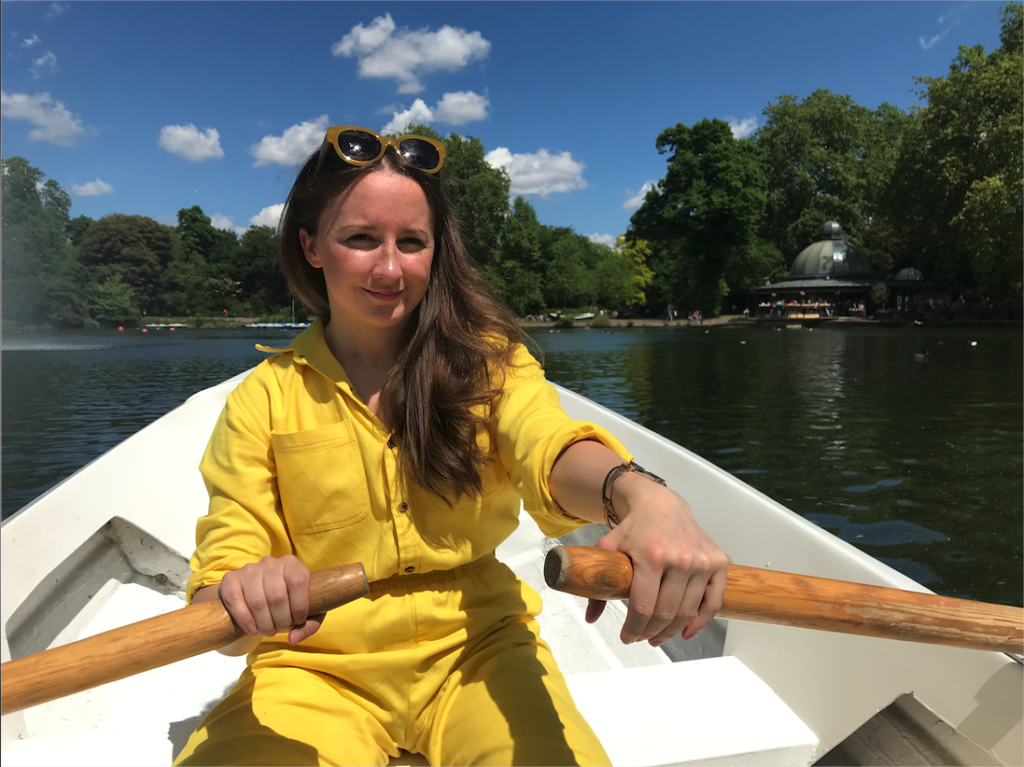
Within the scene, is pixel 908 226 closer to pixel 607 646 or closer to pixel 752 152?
pixel 752 152

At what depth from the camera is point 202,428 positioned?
12.5 ft

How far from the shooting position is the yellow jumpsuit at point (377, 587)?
119cm

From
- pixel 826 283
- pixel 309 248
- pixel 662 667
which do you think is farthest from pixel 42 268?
pixel 826 283

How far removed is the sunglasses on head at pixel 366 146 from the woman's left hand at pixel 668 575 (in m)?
0.99

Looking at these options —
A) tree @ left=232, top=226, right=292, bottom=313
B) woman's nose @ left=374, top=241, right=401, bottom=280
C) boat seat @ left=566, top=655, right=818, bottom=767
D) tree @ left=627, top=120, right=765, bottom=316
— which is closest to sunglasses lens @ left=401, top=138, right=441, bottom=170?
woman's nose @ left=374, top=241, right=401, bottom=280

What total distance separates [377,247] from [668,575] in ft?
Answer: 3.03

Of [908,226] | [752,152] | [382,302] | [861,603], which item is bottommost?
[861,603]

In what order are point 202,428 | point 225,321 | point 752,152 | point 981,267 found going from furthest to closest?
point 752,152 < point 225,321 < point 981,267 < point 202,428

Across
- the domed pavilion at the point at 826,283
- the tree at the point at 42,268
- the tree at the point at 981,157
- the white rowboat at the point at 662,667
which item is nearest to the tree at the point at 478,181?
the tree at the point at 42,268

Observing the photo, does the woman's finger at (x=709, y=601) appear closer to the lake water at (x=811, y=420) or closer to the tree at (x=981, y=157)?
the lake water at (x=811, y=420)

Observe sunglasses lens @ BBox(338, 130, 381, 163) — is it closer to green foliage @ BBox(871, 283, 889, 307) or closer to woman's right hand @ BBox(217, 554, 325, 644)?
woman's right hand @ BBox(217, 554, 325, 644)

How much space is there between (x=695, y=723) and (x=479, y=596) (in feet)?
2.70

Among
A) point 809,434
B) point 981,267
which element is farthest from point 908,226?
point 809,434

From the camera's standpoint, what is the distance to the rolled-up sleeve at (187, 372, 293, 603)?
1218mm
